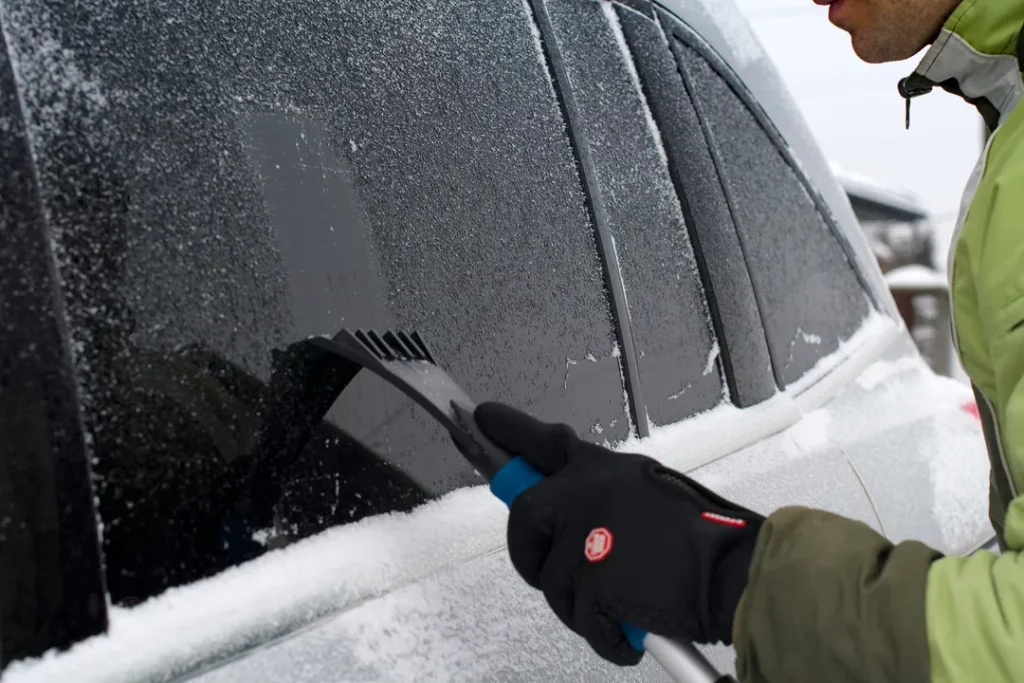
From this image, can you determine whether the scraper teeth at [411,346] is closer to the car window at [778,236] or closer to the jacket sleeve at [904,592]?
the jacket sleeve at [904,592]

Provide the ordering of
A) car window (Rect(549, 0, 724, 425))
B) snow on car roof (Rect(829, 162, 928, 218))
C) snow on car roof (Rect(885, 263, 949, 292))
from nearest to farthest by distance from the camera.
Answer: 1. car window (Rect(549, 0, 724, 425))
2. snow on car roof (Rect(829, 162, 928, 218))
3. snow on car roof (Rect(885, 263, 949, 292))

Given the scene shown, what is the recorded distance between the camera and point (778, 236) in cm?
199

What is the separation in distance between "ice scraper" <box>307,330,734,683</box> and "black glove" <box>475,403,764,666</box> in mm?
38

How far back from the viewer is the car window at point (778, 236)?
184 centimetres

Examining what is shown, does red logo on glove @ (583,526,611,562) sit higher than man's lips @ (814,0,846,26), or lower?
lower

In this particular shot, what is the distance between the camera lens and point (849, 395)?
2.03 m

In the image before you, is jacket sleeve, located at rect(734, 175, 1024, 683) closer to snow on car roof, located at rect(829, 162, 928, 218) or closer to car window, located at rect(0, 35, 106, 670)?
car window, located at rect(0, 35, 106, 670)

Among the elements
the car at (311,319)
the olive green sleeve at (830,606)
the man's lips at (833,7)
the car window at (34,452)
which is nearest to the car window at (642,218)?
the car at (311,319)

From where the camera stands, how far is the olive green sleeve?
2.51 feet

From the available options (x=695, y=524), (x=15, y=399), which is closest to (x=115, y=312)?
(x=15, y=399)

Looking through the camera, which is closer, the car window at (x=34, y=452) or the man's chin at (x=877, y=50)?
the car window at (x=34, y=452)

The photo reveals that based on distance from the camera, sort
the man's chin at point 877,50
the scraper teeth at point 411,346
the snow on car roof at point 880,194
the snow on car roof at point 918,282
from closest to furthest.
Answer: the scraper teeth at point 411,346 → the man's chin at point 877,50 → the snow on car roof at point 880,194 → the snow on car roof at point 918,282

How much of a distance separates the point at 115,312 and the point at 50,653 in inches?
11.4

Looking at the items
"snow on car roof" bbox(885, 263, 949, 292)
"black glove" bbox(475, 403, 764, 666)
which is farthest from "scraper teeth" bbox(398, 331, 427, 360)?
"snow on car roof" bbox(885, 263, 949, 292)
